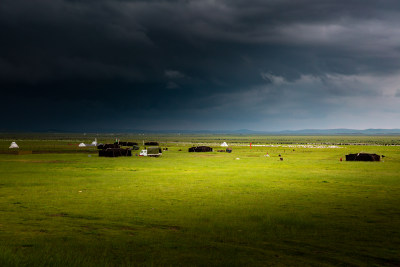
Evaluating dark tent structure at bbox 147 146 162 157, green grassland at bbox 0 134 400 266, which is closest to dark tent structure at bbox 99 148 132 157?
dark tent structure at bbox 147 146 162 157

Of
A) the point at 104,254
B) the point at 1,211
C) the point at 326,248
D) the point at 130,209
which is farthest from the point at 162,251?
the point at 1,211

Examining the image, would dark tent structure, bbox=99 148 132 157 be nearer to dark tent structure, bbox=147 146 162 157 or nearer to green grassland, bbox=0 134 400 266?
dark tent structure, bbox=147 146 162 157

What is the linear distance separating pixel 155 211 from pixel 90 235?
18.7ft

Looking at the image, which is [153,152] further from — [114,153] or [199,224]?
[199,224]

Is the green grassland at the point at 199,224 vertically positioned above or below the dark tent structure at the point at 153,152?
below

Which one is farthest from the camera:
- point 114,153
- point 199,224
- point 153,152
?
point 153,152

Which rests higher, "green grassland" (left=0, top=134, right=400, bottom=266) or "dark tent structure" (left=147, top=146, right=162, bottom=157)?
"dark tent structure" (left=147, top=146, right=162, bottom=157)

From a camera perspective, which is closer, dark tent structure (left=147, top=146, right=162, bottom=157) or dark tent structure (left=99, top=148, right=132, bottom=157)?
dark tent structure (left=99, top=148, right=132, bottom=157)

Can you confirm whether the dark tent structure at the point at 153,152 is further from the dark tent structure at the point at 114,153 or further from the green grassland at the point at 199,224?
the green grassland at the point at 199,224

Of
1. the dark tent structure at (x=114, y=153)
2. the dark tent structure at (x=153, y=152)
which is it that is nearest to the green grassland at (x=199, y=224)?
the dark tent structure at (x=114, y=153)

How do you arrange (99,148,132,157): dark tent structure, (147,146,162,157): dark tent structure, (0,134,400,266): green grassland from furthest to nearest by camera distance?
1. (147,146,162,157): dark tent structure
2. (99,148,132,157): dark tent structure
3. (0,134,400,266): green grassland

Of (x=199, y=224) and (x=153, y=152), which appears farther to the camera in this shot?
(x=153, y=152)

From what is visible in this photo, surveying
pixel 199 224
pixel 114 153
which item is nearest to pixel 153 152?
pixel 114 153

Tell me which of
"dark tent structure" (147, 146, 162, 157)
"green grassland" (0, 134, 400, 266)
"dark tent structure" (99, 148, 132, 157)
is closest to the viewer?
"green grassland" (0, 134, 400, 266)
